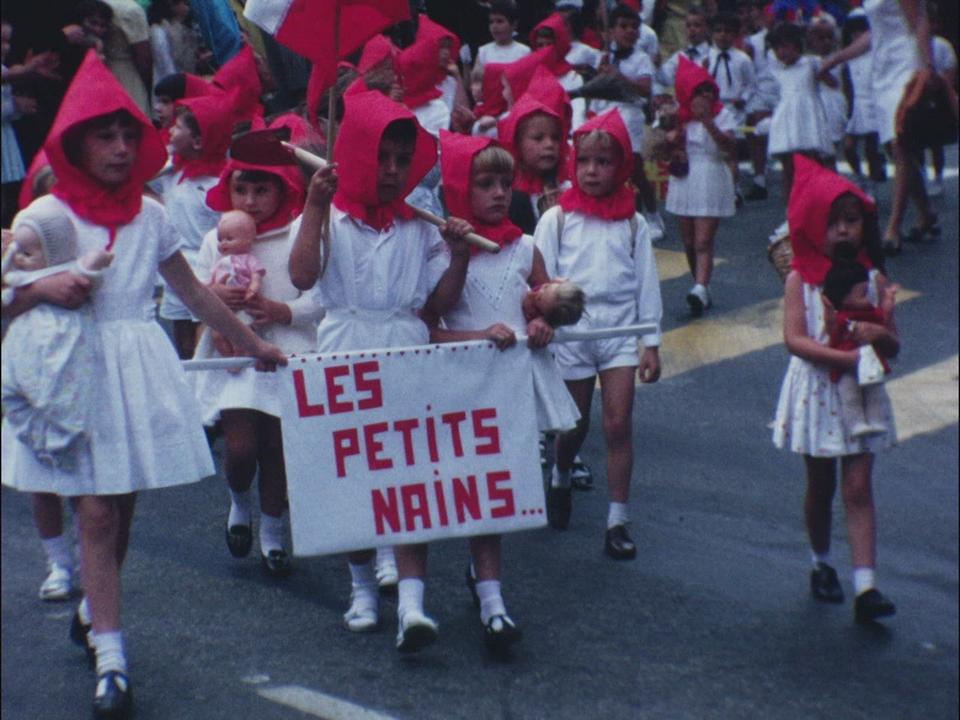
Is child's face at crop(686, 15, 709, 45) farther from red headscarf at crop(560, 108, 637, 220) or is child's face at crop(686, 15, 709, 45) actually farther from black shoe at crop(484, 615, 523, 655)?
black shoe at crop(484, 615, 523, 655)

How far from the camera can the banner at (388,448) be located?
4473 millimetres

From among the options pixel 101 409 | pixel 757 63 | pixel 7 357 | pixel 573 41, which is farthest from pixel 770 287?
pixel 7 357

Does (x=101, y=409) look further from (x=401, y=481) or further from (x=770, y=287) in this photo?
(x=770, y=287)

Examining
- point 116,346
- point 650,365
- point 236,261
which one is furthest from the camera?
point 650,365

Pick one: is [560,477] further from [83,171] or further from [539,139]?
[83,171]

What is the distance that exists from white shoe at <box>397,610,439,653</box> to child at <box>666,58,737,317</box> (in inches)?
198

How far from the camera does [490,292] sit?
5.29 metres

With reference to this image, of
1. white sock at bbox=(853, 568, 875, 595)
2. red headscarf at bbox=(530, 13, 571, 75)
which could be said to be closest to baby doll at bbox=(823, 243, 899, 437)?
white sock at bbox=(853, 568, 875, 595)

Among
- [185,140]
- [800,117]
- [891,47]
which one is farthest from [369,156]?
[800,117]

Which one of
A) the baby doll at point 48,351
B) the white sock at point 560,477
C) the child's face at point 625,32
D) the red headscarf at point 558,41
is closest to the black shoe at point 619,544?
the white sock at point 560,477

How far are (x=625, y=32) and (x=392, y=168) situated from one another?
21.1 ft

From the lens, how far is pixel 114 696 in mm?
4543

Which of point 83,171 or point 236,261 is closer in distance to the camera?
point 83,171

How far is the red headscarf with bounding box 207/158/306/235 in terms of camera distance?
5469 mm
